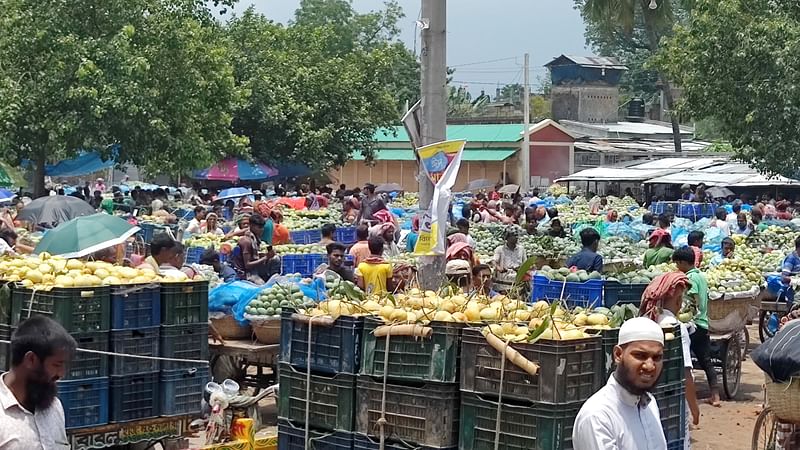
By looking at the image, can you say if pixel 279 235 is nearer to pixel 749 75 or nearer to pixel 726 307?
pixel 726 307

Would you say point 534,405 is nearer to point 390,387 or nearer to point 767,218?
point 390,387

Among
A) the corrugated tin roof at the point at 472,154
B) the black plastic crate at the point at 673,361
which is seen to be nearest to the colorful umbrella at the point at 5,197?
the black plastic crate at the point at 673,361

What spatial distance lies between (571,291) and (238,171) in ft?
122

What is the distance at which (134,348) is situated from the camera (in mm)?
8070

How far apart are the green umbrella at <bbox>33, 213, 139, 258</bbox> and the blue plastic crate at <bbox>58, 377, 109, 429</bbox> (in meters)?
3.22

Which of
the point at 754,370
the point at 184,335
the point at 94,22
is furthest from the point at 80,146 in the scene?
the point at 184,335

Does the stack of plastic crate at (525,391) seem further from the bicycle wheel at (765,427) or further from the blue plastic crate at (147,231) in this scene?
the blue plastic crate at (147,231)

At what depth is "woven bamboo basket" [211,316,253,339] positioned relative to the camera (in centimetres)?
1062

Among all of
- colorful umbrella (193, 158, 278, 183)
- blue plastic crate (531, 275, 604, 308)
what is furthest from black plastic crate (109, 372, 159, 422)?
colorful umbrella (193, 158, 278, 183)

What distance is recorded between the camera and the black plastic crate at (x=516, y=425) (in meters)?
6.66

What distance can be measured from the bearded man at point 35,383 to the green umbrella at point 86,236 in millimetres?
6588

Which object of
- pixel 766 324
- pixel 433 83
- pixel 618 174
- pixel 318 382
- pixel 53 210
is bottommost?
pixel 766 324

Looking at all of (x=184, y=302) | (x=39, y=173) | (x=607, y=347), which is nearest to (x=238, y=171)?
(x=39, y=173)

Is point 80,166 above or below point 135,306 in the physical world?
above
